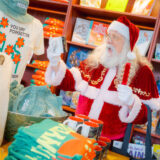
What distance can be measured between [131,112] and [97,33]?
1.47 metres

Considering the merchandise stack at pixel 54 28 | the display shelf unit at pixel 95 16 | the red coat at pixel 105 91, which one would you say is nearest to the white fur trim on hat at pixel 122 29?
the red coat at pixel 105 91

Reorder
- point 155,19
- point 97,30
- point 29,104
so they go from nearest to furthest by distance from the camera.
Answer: point 29,104, point 155,19, point 97,30

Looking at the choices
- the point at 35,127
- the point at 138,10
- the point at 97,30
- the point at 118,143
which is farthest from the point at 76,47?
the point at 35,127

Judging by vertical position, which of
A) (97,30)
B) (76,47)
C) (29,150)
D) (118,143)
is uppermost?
(97,30)

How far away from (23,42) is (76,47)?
50.5 inches

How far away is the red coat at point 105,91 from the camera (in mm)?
1591

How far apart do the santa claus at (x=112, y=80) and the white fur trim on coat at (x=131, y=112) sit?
0.03 feet

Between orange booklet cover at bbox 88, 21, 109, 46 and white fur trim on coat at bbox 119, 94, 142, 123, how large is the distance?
130 cm

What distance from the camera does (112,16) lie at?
267 centimetres

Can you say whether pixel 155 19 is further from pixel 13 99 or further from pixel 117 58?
pixel 13 99

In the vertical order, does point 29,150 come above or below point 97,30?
below

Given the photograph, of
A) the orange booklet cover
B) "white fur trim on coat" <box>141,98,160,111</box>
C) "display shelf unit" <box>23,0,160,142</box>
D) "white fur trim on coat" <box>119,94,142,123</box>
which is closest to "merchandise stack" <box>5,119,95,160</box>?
"white fur trim on coat" <box>119,94,142,123</box>

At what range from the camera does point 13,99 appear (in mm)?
Answer: 982

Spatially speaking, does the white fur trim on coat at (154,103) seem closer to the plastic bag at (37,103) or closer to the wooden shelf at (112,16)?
the plastic bag at (37,103)
